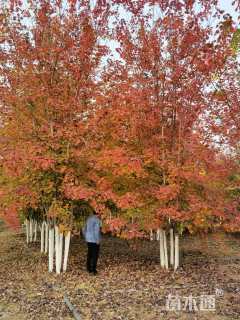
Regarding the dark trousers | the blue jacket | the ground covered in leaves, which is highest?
the blue jacket

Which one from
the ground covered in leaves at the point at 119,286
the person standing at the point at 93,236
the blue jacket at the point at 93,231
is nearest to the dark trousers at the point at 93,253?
the person standing at the point at 93,236

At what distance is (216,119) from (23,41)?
5.74m

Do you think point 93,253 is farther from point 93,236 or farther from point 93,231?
point 93,231

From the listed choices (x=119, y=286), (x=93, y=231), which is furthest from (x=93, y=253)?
(x=119, y=286)

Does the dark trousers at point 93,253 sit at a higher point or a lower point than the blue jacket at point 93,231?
lower

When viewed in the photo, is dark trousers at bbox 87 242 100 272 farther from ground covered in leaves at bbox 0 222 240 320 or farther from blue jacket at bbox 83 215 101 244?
ground covered in leaves at bbox 0 222 240 320

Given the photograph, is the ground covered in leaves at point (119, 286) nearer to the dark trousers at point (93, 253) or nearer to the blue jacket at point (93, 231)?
the dark trousers at point (93, 253)

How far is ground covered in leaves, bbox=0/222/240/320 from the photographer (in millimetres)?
7590

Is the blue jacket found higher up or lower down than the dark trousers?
higher up

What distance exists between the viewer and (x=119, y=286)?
976 centimetres

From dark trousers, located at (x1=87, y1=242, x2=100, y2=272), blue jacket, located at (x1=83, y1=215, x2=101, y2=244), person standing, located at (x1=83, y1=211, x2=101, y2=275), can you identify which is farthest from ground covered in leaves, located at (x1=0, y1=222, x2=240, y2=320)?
blue jacket, located at (x1=83, y1=215, x2=101, y2=244)

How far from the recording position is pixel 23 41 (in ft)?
35.4

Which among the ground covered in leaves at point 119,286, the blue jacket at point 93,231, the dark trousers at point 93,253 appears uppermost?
the blue jacket at point 93,231

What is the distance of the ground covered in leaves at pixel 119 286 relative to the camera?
759 centimetres
